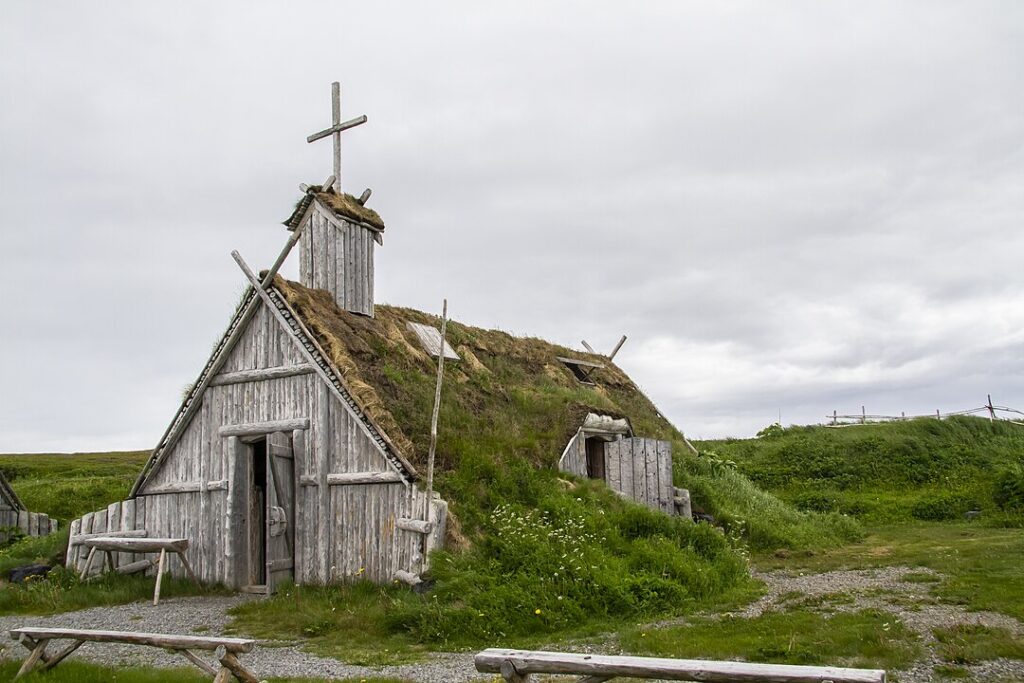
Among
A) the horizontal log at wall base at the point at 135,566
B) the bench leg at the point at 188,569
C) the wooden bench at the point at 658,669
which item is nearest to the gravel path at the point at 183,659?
the bench leg at the point at 188,569

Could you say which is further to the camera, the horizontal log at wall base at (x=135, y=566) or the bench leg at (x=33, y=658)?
the horizontal log at wall base at (x=135, y=566)

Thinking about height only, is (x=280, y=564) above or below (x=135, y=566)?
above

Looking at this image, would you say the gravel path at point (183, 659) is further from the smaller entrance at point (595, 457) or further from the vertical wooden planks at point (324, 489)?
the smaller entrance at point (595, 457)

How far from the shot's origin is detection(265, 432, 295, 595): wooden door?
587 inches

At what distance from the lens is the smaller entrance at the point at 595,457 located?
20.3m

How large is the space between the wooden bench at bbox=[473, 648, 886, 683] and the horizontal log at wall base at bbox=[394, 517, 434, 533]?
6.53m

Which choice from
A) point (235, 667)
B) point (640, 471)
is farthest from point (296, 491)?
point (235, 667)

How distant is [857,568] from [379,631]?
9330mm

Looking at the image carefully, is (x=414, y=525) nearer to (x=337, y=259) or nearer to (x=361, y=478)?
(x=361, y=478)

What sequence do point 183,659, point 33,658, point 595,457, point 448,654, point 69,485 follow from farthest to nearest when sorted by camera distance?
point 69,485 < point 595,457 < point 183,659 < point 448,654 < point 33,658

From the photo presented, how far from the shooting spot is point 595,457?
20.7 meters

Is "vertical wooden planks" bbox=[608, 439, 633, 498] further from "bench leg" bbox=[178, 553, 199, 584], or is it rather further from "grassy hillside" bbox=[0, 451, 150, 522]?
"grassy hillside" bbox=[0, 451, 150, 522]

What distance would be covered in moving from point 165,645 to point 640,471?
12535 mm

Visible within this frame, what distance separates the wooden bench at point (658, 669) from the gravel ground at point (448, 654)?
222 centimetres
